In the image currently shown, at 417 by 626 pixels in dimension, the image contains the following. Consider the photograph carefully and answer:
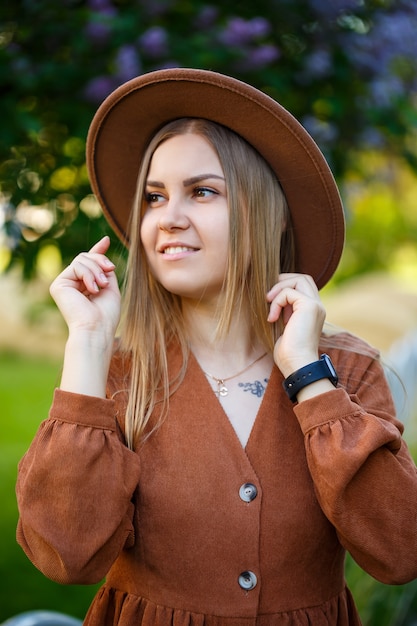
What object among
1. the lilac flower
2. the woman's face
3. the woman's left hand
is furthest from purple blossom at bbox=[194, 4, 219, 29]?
the woman's left hand

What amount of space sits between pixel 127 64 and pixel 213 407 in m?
1.38

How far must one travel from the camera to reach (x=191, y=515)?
198 cm

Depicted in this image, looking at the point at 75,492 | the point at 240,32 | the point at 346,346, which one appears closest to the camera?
the point at 75,492

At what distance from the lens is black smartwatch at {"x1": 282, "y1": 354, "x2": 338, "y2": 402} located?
2018 mm

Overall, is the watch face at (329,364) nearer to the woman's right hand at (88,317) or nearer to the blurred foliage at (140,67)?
the woman's right hand at (88,317)

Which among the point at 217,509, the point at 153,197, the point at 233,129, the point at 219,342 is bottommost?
the point at 217,509

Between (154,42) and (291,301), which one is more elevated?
(154,42)

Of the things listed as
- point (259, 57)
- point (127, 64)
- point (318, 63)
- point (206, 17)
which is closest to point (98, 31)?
point (127, 64)

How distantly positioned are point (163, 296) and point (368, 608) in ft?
6.00

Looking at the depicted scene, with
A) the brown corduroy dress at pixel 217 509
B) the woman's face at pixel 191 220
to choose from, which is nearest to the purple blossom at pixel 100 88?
the woman's face at pixel 191 220

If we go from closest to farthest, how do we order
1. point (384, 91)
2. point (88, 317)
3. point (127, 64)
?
1. point (88, 317)
2. point (127, 64)
3. point (384, 91)

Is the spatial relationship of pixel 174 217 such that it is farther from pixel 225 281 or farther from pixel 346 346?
pixel 346 346

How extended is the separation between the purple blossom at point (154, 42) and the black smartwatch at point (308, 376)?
4.78 feet

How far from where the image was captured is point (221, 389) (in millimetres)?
2186
